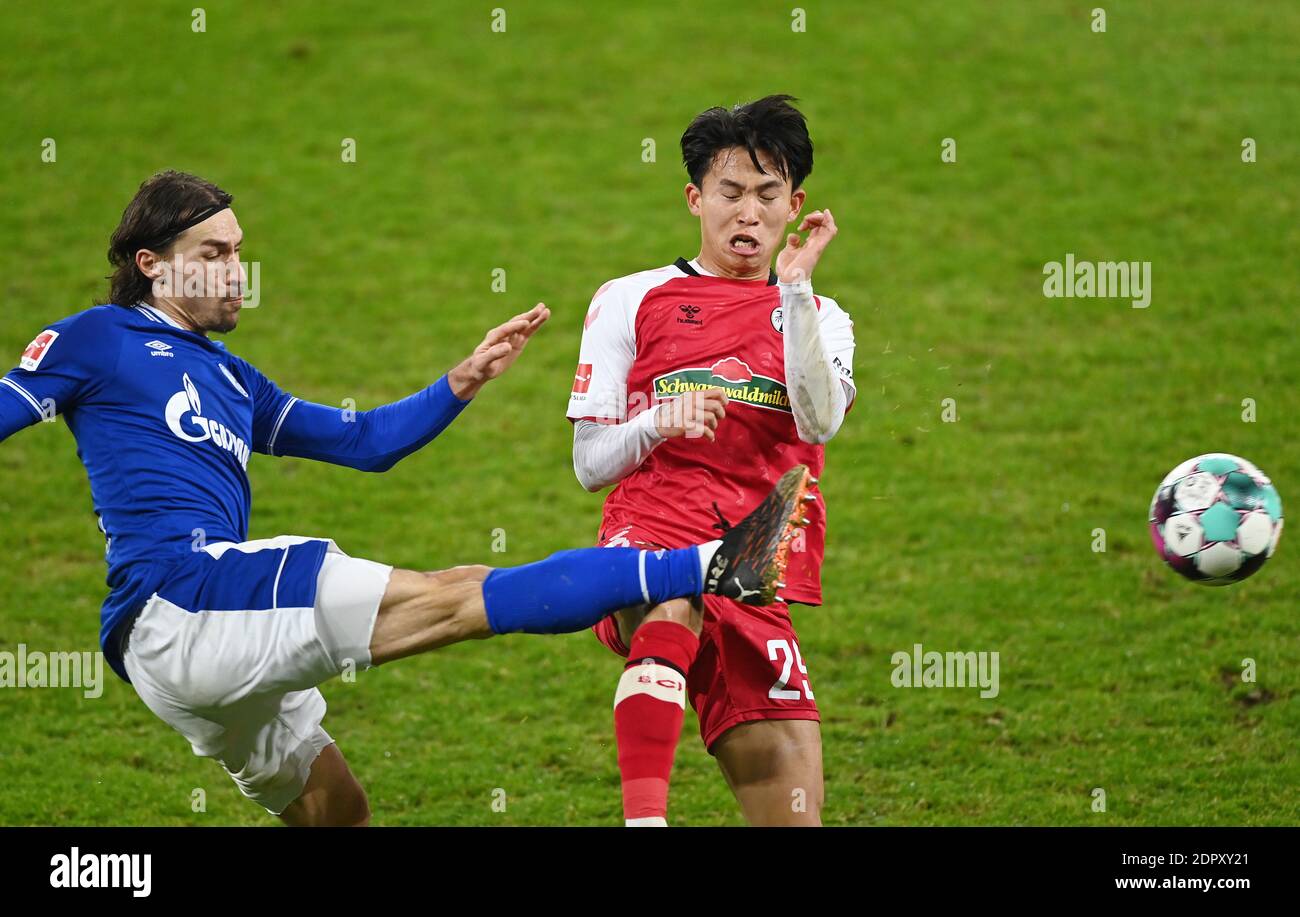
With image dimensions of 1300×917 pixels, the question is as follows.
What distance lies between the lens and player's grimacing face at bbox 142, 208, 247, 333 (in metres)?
5.66

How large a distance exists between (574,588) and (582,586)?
3cm

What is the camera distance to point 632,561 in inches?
200

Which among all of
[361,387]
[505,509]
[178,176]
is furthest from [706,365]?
[361,387]

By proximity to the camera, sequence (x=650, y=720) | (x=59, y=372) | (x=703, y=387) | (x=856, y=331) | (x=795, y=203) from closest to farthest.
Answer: (x=650, y=720)
(x=59, y=372)
(x=703, y=387)
(x=795, y=203)
(x=856, y=331)

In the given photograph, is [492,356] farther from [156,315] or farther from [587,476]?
[156,315]

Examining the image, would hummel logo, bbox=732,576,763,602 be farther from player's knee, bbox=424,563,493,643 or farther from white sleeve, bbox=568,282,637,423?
white sleeve, bbox=568,282,637,423

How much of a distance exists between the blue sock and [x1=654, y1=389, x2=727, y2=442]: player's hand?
47 cm

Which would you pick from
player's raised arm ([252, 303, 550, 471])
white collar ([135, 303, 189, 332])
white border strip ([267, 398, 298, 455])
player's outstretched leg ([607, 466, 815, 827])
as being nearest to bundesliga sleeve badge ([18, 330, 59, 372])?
white collar ([135, 303, 189, 332])

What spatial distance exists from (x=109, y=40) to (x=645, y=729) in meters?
14.7

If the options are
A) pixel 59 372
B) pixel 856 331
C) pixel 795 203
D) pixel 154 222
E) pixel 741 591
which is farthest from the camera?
pixel 856 331

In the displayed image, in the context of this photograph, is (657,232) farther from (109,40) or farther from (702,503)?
(702,503)

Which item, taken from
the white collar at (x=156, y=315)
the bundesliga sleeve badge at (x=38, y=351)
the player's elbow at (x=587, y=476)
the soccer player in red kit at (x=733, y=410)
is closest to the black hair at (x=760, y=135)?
the soccer player in red kit at (x=733, y=410)

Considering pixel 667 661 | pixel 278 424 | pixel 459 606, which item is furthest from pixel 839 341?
pixel 278 424

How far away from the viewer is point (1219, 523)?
6477 mm
